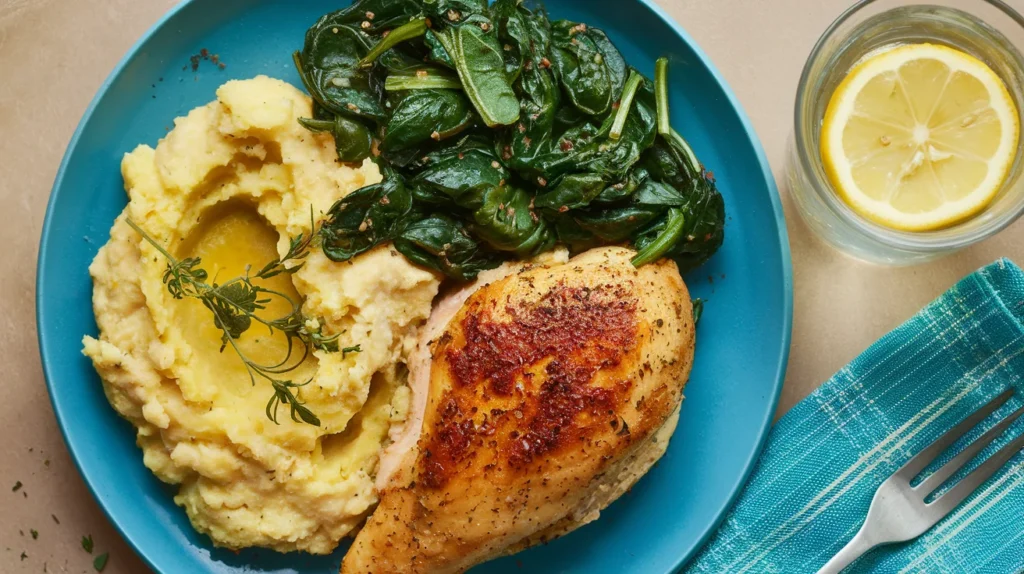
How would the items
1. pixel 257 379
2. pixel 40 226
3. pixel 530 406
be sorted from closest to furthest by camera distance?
pixel 530 406 < pixel 257 379 < pixel 40 226

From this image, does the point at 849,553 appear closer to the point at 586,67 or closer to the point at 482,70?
the point at 586,67

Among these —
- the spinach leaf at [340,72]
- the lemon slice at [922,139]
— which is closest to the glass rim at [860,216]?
the lemon slice at [922,139]

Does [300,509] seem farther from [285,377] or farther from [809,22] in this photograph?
[809,22]

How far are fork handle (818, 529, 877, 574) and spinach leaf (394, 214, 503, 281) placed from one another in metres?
2.24

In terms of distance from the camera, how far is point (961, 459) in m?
3.89

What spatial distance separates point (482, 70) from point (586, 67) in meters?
0.49

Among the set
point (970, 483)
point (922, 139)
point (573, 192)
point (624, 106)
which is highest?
point (624, 106)

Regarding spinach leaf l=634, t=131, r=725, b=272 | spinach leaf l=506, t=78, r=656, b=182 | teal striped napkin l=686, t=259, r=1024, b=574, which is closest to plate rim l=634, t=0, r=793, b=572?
teal striped napkin l=686, t=259, r=1024, b=574

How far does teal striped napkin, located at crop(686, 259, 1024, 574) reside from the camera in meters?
3.97

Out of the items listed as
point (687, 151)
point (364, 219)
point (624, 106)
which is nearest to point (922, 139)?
point (687, 151)

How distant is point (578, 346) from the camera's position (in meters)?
3.41

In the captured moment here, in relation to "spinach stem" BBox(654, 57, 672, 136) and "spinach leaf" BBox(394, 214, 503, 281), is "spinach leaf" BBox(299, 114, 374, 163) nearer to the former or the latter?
"spinach leaf" BBox(394, 214, 503, 281)

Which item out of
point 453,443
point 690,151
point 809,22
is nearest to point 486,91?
point 690,151

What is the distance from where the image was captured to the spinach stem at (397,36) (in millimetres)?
3648
